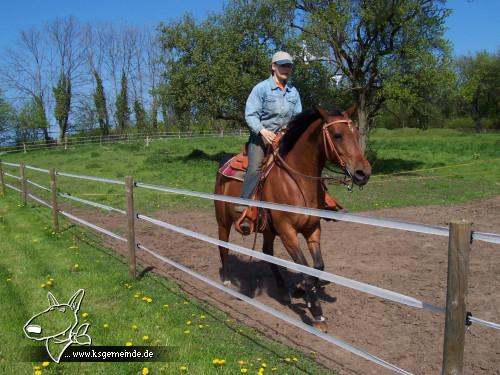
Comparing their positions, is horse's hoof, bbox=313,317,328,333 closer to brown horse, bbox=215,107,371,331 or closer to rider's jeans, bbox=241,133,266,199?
brown horse, bbox=215,107,371,331

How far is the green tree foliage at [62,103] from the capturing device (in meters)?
50.3

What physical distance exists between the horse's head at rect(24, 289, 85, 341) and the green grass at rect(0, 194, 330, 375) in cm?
9

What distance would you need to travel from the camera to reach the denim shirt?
4.88 meters

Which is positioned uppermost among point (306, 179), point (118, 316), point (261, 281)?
point (306, 179)

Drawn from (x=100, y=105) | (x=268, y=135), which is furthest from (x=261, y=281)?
(x=100, y=105)

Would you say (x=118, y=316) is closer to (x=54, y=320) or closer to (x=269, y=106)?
(x=54, y=320)

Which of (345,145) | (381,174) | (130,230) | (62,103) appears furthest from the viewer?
(62,103)

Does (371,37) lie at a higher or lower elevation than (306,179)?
higher

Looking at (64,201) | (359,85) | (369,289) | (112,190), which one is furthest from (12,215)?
(359,85)

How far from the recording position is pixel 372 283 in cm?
581

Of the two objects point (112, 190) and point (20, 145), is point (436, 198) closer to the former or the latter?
point (112, 190)

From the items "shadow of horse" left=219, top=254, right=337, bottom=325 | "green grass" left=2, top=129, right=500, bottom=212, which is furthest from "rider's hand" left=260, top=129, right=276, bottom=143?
"green grass" left=2, top=129, right=500, bottom=212

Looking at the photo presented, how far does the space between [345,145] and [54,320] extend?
344 centimetres

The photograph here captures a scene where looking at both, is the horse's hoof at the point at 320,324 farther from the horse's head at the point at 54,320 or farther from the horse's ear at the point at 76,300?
the horse's ear at the point at 76,300
